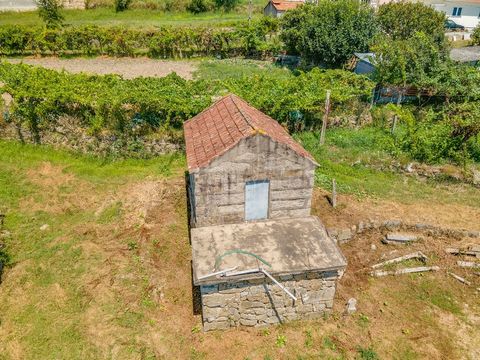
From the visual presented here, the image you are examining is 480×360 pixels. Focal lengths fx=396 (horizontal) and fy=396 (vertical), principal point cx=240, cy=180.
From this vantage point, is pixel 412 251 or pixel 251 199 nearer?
pixel 251 199

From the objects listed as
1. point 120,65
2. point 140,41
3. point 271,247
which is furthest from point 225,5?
point 271,247

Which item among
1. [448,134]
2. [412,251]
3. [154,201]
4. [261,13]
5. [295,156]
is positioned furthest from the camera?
[261,13]

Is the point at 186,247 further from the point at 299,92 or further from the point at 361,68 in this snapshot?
the point at 361,68

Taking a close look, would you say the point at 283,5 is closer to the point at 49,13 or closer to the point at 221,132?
the point at 49,13

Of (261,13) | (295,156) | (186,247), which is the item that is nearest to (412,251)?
(295,156)

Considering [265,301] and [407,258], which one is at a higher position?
[265,301]

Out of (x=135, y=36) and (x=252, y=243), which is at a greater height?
(x=135, y=36)

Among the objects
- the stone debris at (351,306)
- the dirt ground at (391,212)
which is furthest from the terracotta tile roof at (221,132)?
the stone debris at (351,306)
